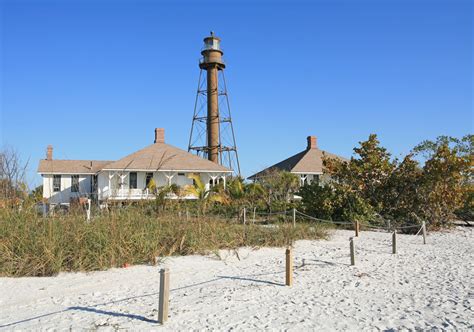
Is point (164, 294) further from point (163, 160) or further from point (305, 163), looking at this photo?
point (305, 163)

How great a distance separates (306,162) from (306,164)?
395mm

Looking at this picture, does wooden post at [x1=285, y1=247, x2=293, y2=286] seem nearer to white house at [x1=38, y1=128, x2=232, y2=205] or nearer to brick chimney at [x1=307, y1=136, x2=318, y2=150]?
white house at [x1=38, y1=128, x2=232, y2=205]

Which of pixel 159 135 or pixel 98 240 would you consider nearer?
pixel 98 240

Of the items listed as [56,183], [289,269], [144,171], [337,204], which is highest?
[144,171]

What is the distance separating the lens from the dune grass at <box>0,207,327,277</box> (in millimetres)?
8141

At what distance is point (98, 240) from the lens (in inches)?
347

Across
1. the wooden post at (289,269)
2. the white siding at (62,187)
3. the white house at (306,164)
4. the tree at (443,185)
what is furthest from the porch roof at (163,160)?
the wooden post at (289,269)

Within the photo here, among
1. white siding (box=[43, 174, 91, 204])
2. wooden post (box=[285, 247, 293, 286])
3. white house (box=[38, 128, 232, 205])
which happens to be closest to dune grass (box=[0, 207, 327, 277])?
wooden post (box=[285, 247, 293, 286])

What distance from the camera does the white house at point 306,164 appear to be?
3111 cm

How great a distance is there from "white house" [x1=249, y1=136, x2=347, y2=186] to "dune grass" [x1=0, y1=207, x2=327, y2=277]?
19.0m

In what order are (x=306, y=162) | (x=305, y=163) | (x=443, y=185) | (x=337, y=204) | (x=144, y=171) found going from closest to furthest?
(x=443, y=185) → (x=337, y=204) → (x=144, y=171) → (x=305, y=163) → (x=306, y=162)

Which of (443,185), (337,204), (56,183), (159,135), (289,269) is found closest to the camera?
(289,269)

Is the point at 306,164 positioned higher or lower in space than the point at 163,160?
lower

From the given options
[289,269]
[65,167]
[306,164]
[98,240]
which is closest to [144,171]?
[65,167]
